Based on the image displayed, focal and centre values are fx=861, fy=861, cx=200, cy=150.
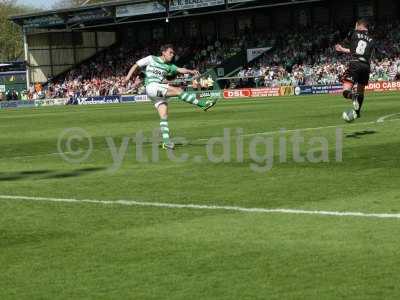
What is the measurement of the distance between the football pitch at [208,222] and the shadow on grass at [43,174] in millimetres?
39

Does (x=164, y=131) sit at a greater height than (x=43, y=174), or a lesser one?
greater

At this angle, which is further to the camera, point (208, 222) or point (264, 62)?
point (264, 62)

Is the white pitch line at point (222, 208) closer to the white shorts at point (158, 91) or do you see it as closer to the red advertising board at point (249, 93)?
the white shorts at point (158, 91)

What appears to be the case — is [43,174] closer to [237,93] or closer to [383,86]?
[383,86]

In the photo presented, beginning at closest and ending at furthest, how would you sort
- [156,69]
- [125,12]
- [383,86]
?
[156,69]
[383,86]
[125,12]

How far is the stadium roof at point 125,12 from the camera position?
66.1 meters

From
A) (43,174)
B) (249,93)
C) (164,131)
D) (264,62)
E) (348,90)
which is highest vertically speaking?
(264,62)

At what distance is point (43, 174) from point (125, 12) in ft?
201

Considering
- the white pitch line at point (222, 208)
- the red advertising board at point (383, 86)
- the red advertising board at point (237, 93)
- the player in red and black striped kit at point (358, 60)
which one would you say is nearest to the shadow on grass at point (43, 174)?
the white pitch line at point (222, 208)

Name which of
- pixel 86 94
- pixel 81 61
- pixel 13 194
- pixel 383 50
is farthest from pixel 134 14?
pixel 13 194

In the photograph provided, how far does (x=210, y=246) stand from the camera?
7.40 metres

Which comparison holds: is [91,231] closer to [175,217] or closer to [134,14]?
[175,217]

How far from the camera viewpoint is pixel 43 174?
13531 mm

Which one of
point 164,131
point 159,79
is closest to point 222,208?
point 164,131
